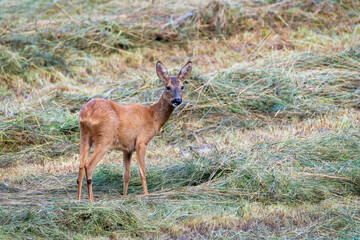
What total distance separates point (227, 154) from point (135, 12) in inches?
334

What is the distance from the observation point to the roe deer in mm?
5957

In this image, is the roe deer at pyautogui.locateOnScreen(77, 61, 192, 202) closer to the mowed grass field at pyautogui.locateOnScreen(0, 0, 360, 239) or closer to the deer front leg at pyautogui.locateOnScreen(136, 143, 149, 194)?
the deer front leg at pyautogui.locateOnScreen(136, 143, 149, 194)

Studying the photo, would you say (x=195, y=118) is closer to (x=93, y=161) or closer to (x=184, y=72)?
(x=184, y=72)

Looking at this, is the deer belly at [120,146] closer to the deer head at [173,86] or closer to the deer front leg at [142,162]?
the deer front leg at [142,162]

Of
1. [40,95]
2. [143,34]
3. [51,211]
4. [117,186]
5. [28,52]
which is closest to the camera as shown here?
[51,211]

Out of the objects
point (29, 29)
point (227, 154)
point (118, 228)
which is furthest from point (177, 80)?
point (29, 29)

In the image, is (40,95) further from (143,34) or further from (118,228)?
(118,228)

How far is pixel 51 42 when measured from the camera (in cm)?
1267

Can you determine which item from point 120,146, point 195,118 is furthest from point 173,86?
point 195,118

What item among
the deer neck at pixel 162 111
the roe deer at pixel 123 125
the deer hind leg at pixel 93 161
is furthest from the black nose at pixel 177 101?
the deer hind leg at pixel 93 161

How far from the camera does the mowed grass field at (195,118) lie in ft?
16.5

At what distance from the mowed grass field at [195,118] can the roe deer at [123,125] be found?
1.37 ft

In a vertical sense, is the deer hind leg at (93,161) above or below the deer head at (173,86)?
below

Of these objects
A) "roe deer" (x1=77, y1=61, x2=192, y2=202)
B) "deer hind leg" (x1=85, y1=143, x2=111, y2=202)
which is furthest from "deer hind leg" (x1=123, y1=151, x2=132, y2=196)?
"deer hind leg" (x1=85, y1=143, x2=111, y2=202)
